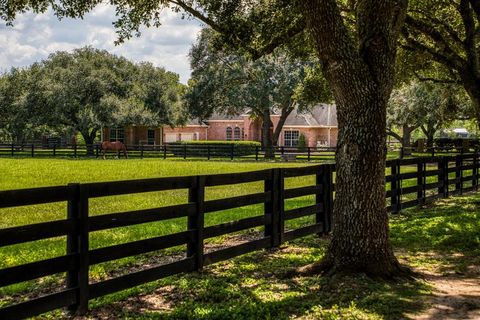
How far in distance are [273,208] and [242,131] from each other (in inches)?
2100

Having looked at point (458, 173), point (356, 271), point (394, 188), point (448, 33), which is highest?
point (448, 33)

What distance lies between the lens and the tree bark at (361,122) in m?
6.90

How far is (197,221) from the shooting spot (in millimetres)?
7227

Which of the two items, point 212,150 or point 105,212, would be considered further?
point 212,150

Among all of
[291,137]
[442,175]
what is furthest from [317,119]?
[442,175]

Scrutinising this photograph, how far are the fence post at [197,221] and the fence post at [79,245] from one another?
1.82 meters

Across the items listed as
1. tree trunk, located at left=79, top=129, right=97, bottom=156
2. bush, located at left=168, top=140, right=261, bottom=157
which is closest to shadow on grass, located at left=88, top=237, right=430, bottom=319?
bush, located at left=168, top=140, right=261, bottom=157

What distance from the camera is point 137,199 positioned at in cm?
1557

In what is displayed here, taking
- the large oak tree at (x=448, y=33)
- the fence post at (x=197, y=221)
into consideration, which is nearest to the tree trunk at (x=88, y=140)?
the large oak tree at (x=448, y=33)

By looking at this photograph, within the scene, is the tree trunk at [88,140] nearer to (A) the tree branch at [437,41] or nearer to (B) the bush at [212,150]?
(B) the bush at [212,150]

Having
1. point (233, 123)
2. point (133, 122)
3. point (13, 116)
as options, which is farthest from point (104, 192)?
point (233, 123)

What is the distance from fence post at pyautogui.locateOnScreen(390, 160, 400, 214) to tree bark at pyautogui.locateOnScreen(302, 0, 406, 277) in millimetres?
5835

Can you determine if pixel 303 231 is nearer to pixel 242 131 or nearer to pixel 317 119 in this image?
pixel 317 119

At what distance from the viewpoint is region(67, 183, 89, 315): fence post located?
5.57 meters
